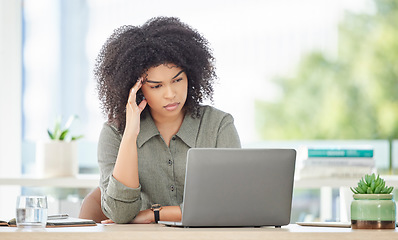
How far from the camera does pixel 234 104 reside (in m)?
4.04

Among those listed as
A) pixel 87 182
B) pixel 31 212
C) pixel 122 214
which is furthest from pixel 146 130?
pixel 87 182

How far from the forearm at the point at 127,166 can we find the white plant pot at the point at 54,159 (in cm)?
127

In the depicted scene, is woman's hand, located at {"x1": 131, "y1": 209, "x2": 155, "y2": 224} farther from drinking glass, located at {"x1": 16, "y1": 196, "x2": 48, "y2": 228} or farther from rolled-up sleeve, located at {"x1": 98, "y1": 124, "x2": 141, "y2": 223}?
drinking glass, located at {"x1": 16, "y1": 196, "x2": 48, "y2": 228}

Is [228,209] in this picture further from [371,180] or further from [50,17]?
[50,17]

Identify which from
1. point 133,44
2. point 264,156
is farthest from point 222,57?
point 264,156

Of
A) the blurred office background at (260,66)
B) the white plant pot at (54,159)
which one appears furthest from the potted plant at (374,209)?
the blurred office background at (260,66)

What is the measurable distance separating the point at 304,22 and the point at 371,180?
259 centimetres

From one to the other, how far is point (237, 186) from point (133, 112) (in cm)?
67

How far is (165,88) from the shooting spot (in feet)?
7.52

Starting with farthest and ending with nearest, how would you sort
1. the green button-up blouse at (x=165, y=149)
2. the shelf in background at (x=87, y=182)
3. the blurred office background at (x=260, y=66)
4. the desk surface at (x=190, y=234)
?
the blurred office background at (x=260, y=66), the shelf in background at (x=87, y=182), the green button-up blouse at (x=165, y=149), the desk surface at (x=190, y=234)

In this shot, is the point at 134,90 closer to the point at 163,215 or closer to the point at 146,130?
the point at 146,130

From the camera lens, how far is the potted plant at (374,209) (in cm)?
166

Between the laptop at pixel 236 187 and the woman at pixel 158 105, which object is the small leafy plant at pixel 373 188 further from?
the woman at pixel 158 105

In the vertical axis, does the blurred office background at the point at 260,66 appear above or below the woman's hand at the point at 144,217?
above
